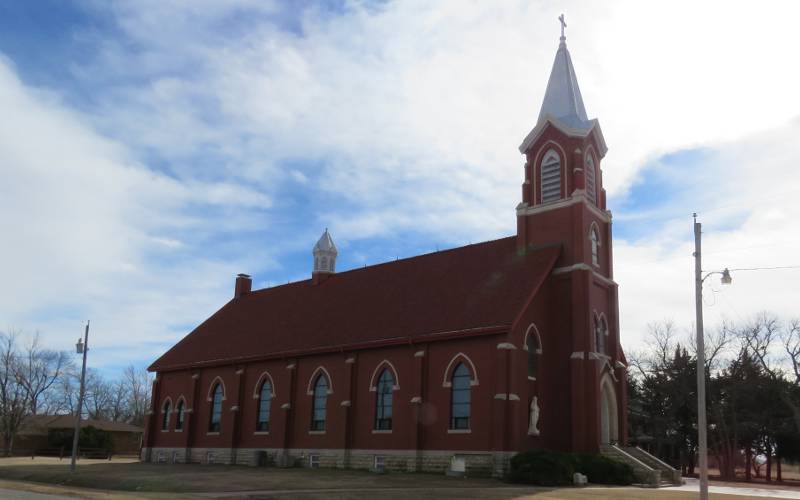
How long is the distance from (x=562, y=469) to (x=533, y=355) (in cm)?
627

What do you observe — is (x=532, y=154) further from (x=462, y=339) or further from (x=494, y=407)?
(x=494, y=407)

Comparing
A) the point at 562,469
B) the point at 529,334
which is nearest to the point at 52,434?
the point at 529,334

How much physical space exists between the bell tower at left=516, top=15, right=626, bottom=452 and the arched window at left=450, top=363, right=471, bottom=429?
4649mm

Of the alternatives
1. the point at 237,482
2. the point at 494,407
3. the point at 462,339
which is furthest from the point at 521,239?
the point at 237,482

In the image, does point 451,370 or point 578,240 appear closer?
point 451,370

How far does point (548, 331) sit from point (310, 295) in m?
17.8

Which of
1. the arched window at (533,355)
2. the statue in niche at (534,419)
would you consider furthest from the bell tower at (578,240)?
the statue in niche at (534,419)

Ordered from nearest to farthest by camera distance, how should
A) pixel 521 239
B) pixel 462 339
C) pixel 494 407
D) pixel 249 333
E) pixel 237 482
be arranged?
pixel 237 482 → pixel 494 407 → pixel 462 339 → pixel 521 239 → pixel 249 333

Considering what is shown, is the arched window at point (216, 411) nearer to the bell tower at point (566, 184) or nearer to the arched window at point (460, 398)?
the arched window at point (460, 398)

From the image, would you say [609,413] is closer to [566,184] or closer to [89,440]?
[566,184]

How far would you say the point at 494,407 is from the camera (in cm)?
2922

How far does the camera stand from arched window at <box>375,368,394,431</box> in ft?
110

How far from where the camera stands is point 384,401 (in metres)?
34.0

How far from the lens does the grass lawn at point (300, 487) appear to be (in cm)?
2172
